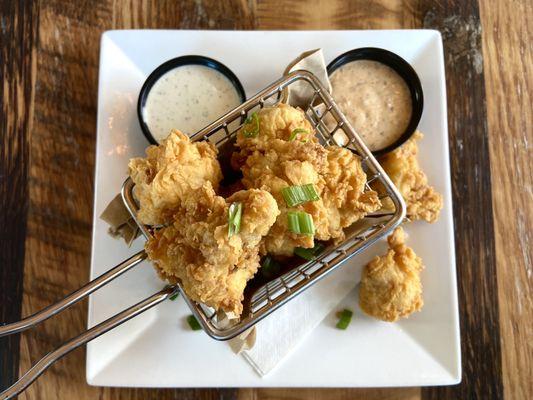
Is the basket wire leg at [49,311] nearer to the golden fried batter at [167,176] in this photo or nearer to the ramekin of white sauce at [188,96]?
the golden fried batter at [167,176]

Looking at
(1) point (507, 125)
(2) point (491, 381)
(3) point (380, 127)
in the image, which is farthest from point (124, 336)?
(1) point (507, 125)

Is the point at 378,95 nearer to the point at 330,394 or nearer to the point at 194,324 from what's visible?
the point at 194,324

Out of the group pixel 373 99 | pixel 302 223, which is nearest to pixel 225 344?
pixel 302 223

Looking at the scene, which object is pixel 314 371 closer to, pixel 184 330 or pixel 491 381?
pixel 184 330

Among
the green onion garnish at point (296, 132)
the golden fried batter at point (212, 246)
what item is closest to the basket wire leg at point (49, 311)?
the golden fried batter at point (212, 246)

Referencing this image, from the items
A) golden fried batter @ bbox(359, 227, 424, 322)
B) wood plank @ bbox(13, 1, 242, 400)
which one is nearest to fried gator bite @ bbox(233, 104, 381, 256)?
golden fried batter @ bbox(359, 227, 424, 322)

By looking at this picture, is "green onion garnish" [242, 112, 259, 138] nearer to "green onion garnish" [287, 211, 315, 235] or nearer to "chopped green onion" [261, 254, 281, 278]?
"green onion garnish" [287, 211, 315, 235]

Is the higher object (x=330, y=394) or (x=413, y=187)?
(x=413, y=187)
